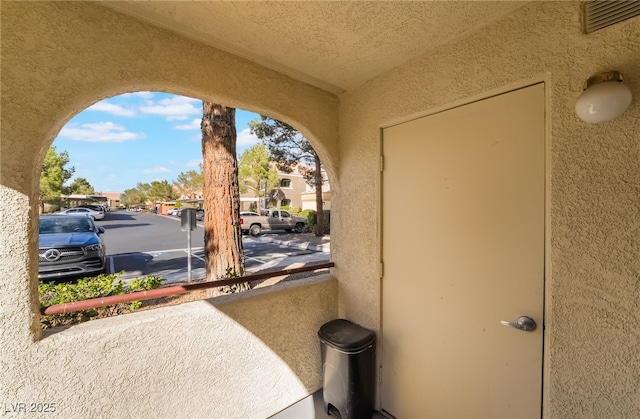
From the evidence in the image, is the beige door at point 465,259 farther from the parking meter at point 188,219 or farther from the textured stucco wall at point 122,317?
Answer: the parking meter at point 188,219

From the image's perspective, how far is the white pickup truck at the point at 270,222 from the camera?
51.5 ft

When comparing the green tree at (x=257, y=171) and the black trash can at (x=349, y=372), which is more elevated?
the green tree at (x=257, y=171)

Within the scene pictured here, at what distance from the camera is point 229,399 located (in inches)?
78.5

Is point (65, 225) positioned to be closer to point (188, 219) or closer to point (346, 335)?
point (188, 219)

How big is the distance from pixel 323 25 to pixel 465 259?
1.85m

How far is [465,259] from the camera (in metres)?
1.76

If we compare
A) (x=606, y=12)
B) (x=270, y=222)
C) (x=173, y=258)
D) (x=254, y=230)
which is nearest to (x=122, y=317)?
(x=606, y=12)

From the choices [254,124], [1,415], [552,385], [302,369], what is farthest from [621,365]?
[254,124]

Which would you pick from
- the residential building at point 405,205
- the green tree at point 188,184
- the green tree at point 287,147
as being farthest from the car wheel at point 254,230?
the green tree at point 188,184

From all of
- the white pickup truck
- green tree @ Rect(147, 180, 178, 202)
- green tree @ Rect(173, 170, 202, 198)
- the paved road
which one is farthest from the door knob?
green tree @ Rect(147, 180, 178, 202)

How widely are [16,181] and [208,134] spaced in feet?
8.86

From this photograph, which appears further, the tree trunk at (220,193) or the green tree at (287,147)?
the green tree at (287,147)

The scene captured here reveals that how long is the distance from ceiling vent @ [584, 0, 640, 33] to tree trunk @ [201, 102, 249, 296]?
12.3 ft

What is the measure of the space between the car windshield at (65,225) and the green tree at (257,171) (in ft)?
57.9
